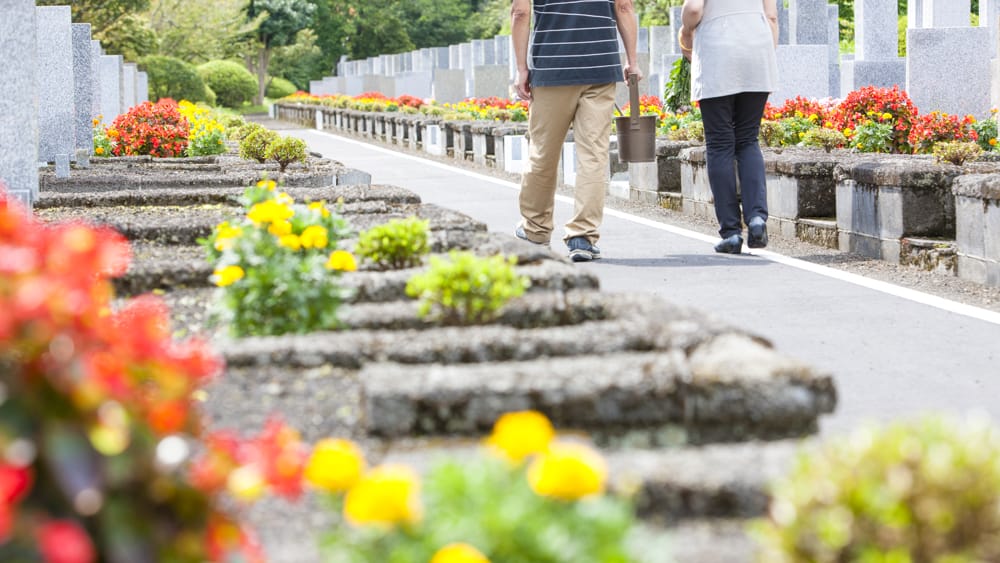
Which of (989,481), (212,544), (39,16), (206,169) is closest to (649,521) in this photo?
(989,481)

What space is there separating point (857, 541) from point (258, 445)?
991mm

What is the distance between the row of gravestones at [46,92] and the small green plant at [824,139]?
5.97 metres

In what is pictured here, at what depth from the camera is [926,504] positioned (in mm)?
2475

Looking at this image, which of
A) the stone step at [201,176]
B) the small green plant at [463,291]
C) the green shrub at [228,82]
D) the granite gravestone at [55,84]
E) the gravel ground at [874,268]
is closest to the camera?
the small green plant at [463,291]

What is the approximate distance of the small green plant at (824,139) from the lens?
11906mm

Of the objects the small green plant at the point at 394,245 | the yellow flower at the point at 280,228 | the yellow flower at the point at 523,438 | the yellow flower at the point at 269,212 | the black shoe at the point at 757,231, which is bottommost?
the yellow flower at the point at 523,438

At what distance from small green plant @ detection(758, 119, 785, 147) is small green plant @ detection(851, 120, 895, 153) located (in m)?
0.62

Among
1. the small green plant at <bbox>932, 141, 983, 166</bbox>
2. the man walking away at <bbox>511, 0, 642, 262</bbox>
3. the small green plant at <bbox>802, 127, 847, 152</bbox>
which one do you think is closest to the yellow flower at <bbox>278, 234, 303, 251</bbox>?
the man walking away at <bbox>511, 0, 642, 262</bbox>

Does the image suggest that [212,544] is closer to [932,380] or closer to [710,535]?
[710,535]

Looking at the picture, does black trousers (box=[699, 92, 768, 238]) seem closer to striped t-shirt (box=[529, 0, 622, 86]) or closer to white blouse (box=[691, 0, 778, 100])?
white blouse (box=[691, 0, 778, 100])

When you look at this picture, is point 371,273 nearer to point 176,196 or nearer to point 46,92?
point 176,196

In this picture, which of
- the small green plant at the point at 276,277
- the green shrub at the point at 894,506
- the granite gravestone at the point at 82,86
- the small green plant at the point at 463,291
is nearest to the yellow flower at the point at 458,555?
the green shrub at the point at 894,506

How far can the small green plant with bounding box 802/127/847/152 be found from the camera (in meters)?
11.9

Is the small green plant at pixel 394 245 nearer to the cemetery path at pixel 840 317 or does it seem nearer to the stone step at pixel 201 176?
the cemetery path at pixel 840 317
